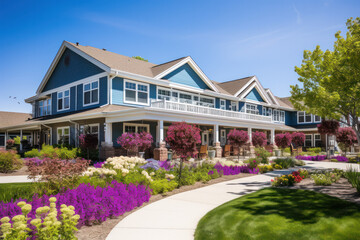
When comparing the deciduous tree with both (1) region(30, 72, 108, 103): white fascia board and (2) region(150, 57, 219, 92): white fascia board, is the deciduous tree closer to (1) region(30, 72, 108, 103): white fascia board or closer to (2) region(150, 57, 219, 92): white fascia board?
(2) region(150, 57, 219, 92): white fascia board

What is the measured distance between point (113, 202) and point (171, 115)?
40.0 ft

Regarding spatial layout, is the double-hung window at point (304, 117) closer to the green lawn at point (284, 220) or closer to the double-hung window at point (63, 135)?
the double-hung window at point (63, 135)

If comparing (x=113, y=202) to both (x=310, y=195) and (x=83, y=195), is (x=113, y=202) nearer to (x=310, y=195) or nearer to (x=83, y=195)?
(x=83, y=195)

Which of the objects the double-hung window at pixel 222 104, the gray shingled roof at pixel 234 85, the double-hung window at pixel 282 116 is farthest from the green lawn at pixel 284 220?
the double-hung window at pixel 282 116

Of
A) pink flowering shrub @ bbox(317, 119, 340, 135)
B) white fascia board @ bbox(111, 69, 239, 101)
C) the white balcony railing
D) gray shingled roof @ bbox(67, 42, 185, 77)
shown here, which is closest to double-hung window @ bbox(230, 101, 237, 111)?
white fascia board @ bbox(111, 69, 239, 101)

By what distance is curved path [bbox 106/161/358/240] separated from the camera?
15.6 feet

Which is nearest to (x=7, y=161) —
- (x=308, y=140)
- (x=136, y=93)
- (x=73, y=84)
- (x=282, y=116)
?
(x=136, y=93)

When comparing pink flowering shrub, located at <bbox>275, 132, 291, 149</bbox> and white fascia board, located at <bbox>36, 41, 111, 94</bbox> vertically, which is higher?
white fascia board, located at <bbox>36, 41, 111, 94</bbox>

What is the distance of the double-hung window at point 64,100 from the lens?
23812 millimetres

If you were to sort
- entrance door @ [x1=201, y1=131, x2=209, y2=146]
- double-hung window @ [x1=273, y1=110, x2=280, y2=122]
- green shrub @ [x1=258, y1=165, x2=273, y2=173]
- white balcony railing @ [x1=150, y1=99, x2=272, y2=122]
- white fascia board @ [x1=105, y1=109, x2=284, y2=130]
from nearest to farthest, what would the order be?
1. green shrub @ [x1=258, y1=165, x2=273, y2=173]
2. white fascia board @ [x1=105, y1=109, x2=284, y2=130]
3. white balcony railing @ [x1=150, y1=99, x2=272, y2=122]
4. entrance door @ [x1=201, y1=131, x2=209, y2=146]
5. double-hung window @ [x1=273, y1=110, x2=280, y2=122]

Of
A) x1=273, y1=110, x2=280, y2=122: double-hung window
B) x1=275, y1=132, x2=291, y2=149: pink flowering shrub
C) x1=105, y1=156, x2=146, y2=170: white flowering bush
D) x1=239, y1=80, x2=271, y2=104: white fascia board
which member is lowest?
x1=105, y1=156, x2=146, y2=170: white flowering bush

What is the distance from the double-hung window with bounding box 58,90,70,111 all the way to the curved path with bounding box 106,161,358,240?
19.1m

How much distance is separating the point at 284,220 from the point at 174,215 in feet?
7.80

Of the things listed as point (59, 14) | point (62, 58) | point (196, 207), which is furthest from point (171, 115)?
point (62, 58)
